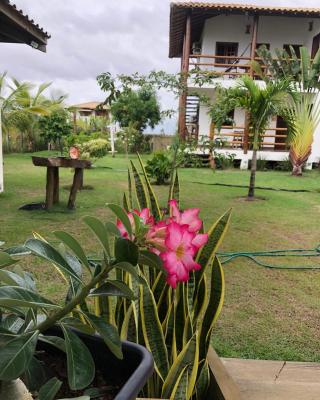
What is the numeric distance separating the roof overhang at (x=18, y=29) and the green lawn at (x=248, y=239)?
244 centimetres

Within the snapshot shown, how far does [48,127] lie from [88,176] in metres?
6.20

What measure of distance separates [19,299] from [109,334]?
147 millimetres

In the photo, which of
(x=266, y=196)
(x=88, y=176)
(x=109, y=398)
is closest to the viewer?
(x=109, y=398)

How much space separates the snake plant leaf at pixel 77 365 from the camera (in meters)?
0.63

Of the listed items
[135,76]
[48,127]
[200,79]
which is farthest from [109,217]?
[48,127]

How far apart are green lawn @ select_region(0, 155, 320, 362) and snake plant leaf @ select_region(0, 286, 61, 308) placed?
1.82m

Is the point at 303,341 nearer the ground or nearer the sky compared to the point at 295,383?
nearer the ground

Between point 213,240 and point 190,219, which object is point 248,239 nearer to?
point 213,240

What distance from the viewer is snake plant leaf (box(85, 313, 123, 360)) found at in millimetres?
642

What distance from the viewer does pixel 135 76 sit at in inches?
255

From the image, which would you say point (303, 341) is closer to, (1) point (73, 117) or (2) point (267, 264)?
(2) point (267, 264)

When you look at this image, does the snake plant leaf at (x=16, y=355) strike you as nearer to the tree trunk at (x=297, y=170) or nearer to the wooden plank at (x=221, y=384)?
the wooden plank at (x=221, y=384)

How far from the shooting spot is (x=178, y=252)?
0.63 meters

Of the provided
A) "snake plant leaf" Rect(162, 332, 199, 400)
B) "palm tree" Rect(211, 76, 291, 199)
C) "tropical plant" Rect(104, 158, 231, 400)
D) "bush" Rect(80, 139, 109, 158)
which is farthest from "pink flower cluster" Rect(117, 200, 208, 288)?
"bush" Rect(80, 139, 109, 158)
